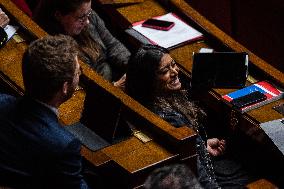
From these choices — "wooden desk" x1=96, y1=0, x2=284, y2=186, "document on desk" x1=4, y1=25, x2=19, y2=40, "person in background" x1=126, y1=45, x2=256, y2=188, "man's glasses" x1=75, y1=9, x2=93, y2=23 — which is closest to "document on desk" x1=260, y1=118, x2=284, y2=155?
"wooden desk" x1=96, y1=0, x2=284, y2=186

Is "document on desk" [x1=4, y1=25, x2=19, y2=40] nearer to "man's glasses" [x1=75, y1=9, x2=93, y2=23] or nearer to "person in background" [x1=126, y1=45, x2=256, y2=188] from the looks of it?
"man's glasses" [x1=75, y1=9, x2=93, y2=23]

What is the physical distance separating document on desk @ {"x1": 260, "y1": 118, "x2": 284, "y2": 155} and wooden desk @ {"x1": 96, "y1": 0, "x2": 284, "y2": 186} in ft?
0.06

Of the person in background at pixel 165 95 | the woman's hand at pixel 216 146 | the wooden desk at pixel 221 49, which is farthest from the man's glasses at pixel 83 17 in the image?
the woman's hand at pixel 216 146

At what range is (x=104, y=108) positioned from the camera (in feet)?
5.17

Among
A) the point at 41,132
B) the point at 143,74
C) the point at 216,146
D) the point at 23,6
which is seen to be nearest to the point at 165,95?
the point at 143,74

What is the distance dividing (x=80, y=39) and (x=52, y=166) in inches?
30.1

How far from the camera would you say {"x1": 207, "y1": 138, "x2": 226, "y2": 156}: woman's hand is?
187 centimetres

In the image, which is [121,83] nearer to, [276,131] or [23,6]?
[23,6]

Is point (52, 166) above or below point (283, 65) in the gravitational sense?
above

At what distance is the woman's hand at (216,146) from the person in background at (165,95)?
49 millimetres

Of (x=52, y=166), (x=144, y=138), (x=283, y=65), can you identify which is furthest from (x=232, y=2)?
(x=52, y=166)

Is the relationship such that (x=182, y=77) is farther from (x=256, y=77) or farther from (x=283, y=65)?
(x=283, y=65)

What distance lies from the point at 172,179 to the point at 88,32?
3.44ft

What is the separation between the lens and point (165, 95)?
179cm
